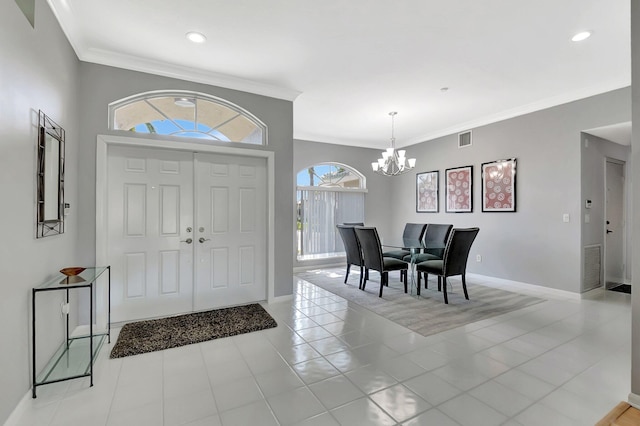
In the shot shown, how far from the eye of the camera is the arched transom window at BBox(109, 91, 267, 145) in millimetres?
3166

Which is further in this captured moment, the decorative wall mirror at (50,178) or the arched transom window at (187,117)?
the arched transom window at (187,117)

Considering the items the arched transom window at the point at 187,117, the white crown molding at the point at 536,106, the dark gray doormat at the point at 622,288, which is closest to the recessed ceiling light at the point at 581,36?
the white crown molding at the point at 536,106

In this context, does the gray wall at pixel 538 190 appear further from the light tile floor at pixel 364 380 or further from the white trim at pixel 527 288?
the light tile floor at pixel 364 380

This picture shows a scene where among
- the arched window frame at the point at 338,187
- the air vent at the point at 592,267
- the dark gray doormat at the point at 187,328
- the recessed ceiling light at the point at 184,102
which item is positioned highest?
the recessed ceiling light at the point at 184,102

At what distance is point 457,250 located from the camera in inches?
153

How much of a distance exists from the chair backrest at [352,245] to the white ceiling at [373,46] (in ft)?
6.35

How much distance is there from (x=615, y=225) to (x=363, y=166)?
4.42 metres

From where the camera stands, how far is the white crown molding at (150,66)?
240 centimetres

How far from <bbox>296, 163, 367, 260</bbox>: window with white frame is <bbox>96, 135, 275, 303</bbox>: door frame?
7.21 feet

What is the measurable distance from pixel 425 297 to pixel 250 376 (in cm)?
273

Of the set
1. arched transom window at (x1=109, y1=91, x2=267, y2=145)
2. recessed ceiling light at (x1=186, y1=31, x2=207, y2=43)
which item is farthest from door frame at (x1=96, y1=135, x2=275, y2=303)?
recessed ceiling light at (x1=186, y1=31, x2=207, y2=43)

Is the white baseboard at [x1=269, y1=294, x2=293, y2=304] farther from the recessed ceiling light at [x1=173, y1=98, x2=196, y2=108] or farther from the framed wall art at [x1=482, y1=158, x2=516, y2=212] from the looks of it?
the framed wall art at [x1=482, y1=158, x2=516, y2=212]

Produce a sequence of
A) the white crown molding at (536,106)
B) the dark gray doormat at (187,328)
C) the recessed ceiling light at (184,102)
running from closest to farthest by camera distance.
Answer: the dark gray doormat at (187,328) < the recessed ceiling light at (184,102) < the white crown molding at (536,106)

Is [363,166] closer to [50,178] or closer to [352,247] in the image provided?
[352,247]
